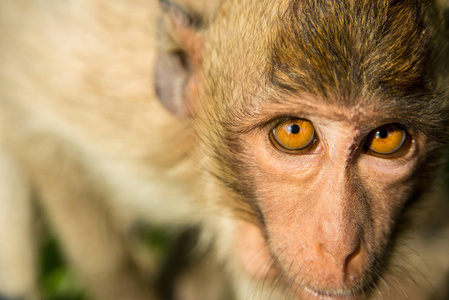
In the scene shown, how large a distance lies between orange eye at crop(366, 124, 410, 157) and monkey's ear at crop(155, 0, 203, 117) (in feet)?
3.46

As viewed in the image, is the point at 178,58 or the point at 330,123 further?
the point at 178,58

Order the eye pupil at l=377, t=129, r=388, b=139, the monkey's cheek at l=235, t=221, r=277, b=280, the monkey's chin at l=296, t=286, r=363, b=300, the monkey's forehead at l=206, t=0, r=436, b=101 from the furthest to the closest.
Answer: the monkey's cheek at l=235, t=221, r=277, b=280 < the eye pupil at l=377, t=129, r=388, b=139 < the monkey's chin at l=296, t=286, r=363, b=300 < the monkey's forehead at l=206, t=0, r=436, b=101

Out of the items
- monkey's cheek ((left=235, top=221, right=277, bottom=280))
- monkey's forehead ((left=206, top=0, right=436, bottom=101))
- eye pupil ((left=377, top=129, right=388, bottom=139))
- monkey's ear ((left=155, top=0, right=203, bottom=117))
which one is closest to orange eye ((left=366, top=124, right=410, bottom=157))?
eye pupil ((left=377, top=129, right=388, bottom=139))

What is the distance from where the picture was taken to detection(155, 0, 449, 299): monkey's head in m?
2.48

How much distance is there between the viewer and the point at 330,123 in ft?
8.57

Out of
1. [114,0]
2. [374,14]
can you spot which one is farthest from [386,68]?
[114,0]

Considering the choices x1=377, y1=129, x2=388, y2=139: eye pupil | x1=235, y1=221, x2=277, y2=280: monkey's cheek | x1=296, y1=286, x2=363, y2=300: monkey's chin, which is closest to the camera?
x1=296, y1=286, x2=363, y2=300: monkey's chin

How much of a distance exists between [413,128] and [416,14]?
508 mm

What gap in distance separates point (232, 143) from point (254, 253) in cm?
70

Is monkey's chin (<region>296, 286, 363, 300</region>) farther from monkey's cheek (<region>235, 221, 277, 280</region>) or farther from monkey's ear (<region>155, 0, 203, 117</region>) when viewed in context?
monkey's ear (<region>155, 0, 203, 117</region>)

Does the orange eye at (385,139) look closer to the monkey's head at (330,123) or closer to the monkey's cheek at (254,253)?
the monkey's head at (330,123)

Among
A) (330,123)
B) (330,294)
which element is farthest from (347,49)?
(330,294)

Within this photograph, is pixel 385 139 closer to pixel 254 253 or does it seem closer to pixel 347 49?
pixel 347 49

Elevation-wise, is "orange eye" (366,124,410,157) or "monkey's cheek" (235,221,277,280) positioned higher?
"orange eye" (366,124,410,157)
